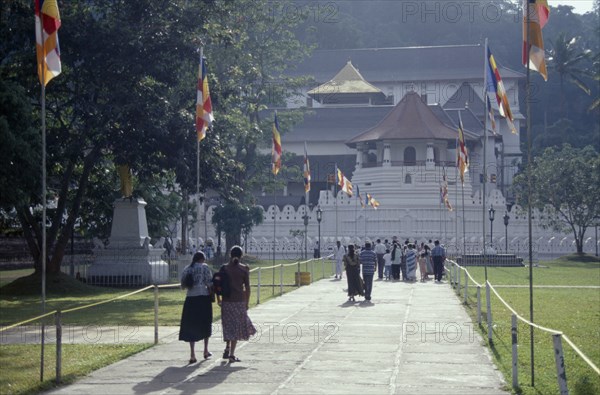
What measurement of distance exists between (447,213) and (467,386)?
168 feet

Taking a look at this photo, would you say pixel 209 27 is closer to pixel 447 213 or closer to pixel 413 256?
pixel 413 256

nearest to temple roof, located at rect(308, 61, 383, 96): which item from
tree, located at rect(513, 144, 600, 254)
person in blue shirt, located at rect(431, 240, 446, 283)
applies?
tree, located at rect(513, 144, 600, 254)

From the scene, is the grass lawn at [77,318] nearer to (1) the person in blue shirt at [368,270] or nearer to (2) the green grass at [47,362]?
(2) the green grass at [47,362]

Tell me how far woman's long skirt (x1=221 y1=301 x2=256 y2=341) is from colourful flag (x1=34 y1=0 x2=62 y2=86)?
438 cm

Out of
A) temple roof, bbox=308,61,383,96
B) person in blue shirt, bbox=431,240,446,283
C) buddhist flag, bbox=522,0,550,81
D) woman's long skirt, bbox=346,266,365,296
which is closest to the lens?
buddhist flag, bbox=522,0,550,81

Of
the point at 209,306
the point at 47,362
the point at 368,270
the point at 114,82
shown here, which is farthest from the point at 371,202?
the point at 47,362

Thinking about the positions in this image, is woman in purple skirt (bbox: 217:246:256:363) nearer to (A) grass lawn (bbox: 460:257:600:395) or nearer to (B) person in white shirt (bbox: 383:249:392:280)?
(A) grass lawn (bbox: 460:257:600:395)

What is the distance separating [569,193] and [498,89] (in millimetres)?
39782

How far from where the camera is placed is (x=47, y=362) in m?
13.9

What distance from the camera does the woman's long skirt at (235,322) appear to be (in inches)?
541

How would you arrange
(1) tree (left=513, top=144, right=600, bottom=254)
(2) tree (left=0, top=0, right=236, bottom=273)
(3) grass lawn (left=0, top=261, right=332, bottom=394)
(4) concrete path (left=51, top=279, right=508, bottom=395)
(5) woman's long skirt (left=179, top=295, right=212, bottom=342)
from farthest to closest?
(1) tree (left=513, top=144, right=600, bottom=254)
(2) tree (left=0, top=0, right=236, bottom=273)
(5) woman's long skirt (left=179, top=295, right=212, bottom=342)
(3) grass lawn (left=0, top=261, right=332, bottom=394)
(4) concrete path (left=51, top=279, right=508, bottom=395)

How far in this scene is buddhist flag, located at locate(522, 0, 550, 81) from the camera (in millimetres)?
13188

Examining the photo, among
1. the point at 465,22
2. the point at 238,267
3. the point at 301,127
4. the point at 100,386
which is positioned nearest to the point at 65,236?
the point at 238,267

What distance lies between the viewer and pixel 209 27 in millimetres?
30141
